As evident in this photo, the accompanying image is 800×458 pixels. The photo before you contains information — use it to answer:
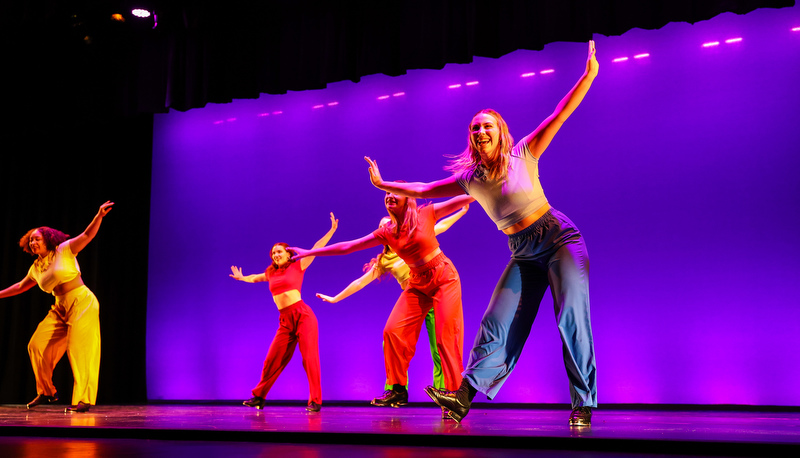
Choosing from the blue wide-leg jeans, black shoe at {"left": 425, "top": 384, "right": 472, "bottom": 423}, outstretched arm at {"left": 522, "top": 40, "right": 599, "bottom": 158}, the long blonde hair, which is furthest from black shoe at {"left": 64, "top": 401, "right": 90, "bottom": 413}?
outstretched arm at {"left": 522, "top": 40, "right": 599, "bottom": 158}

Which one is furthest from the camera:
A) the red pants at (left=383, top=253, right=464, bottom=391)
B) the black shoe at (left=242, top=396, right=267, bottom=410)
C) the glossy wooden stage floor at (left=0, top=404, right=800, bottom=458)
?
the black shoe at (left=242, top=396, right=267, bottom=410)

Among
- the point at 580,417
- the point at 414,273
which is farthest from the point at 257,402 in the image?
the point at 580,417

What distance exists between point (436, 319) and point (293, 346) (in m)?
1.63

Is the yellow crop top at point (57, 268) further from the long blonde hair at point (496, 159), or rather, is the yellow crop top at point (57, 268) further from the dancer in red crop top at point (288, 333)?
the long blonde hair at point (496, 159)

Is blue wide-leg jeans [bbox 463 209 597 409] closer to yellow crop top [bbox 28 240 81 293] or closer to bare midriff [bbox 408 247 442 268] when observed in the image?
bare midriff [bbox 408 247 442 268]

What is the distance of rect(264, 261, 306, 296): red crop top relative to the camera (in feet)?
17.9

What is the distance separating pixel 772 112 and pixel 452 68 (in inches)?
108

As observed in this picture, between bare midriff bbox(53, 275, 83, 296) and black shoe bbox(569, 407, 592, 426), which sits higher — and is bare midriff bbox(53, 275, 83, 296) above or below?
above

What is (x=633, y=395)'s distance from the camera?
5324mm

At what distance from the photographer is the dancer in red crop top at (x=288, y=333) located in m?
5.18

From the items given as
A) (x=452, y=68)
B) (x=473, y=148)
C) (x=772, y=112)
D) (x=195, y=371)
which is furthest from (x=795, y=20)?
(x=195, y=371)

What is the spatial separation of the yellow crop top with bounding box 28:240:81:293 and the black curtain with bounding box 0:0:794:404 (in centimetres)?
157

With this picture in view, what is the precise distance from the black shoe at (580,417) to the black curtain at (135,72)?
3.18 m

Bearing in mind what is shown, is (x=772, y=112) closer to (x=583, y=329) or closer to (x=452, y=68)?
(x=452, y=68)
